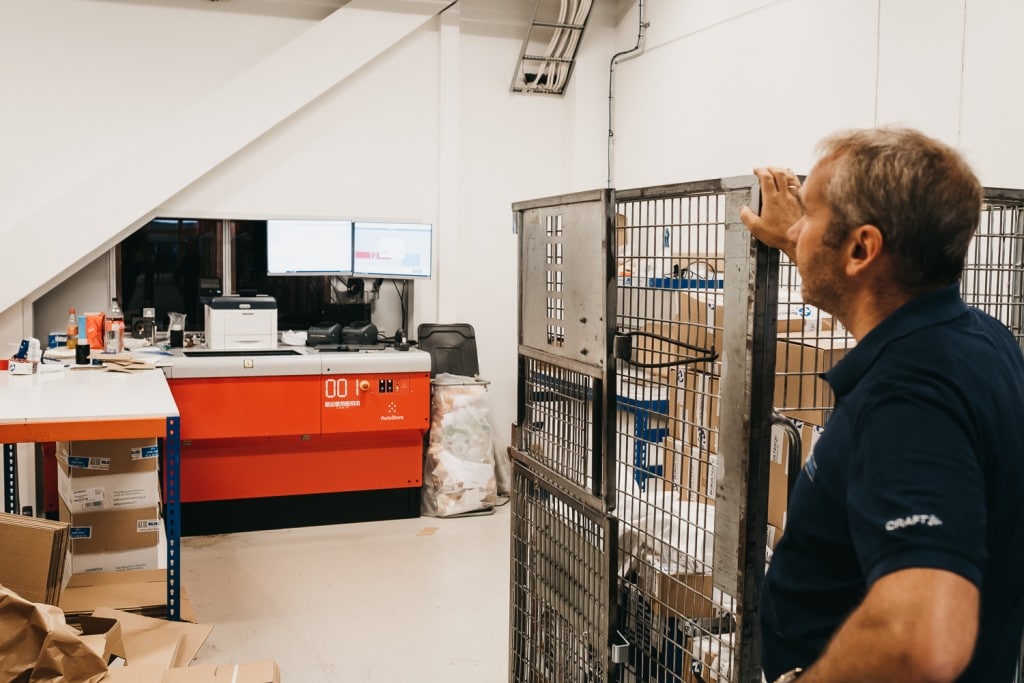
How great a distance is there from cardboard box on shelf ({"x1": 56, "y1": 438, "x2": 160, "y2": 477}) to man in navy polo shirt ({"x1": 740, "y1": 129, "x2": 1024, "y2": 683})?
2.69 metres

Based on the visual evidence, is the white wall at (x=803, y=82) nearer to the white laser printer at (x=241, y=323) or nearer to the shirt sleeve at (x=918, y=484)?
the white laser printer at (x=241, y=323)

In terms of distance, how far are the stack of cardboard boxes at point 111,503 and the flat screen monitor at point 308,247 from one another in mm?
1931

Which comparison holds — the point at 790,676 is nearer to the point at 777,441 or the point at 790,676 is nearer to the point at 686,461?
the point at 777,441

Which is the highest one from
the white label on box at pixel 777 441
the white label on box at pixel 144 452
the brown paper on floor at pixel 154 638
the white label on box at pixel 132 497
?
the white label on box at pixel 777 441

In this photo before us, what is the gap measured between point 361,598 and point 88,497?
1.21 m

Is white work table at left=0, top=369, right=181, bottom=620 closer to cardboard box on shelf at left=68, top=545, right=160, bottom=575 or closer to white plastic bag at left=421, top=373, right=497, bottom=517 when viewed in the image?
cardboard box on shelf at left=68, top=545, right=160, bottom=575

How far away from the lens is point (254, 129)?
5051 millimetres

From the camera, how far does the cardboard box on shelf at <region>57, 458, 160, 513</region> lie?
3.22 m

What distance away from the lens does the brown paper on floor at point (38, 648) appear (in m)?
2.18

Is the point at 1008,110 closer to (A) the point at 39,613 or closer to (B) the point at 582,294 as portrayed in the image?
(B) the point at 582,294

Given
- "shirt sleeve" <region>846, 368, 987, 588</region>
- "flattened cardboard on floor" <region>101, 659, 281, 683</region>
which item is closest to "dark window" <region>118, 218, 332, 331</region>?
"flattened cardboard on floor" <region>101, 659, 281, 683</region>

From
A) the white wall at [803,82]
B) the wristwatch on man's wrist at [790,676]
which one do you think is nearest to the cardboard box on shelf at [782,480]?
the wristwatch on man's wrist at [790,676]

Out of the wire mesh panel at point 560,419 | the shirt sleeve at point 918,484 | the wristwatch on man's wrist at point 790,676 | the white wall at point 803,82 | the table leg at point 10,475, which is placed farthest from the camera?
the table leg at point 10,475

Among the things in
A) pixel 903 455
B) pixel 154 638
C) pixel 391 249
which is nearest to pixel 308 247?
pixel 391 249
